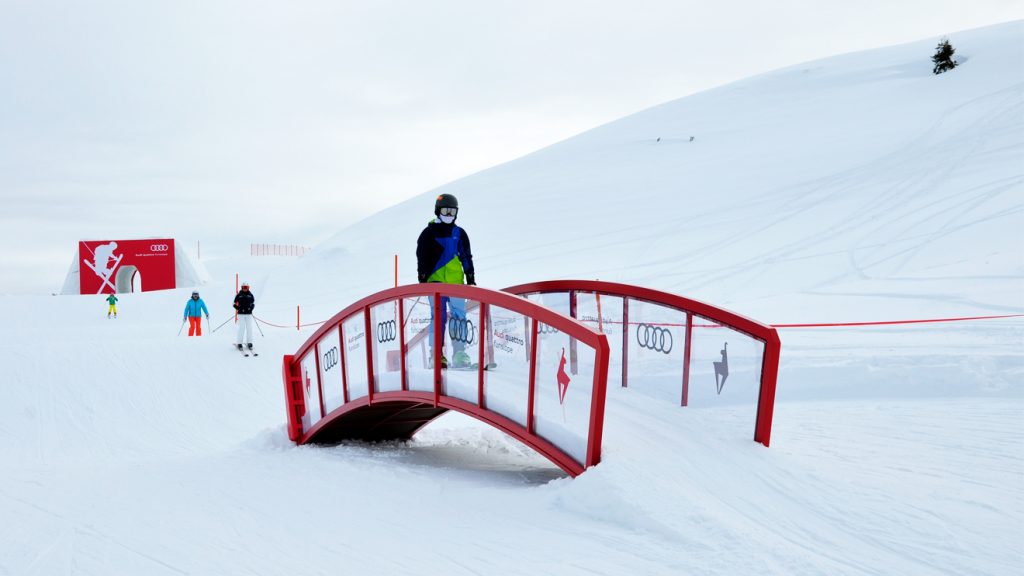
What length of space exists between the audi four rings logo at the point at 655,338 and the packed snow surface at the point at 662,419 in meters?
0.54

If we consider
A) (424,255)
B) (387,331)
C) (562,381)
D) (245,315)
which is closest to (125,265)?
(245,315)

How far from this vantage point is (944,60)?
36.6m

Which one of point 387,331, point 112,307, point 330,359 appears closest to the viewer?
point 387,331

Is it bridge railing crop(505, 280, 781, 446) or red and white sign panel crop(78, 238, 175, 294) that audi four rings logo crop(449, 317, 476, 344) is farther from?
red and white sign panel crop(78, 238, 175, 294)

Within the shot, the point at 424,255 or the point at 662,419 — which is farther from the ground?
the point at 424,255

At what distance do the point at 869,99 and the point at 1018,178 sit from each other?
15.6 meters

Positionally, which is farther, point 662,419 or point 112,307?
point 112,307

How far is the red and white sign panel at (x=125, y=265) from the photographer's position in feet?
123

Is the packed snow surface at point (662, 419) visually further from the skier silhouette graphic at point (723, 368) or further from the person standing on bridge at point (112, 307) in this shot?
the person standing on bridge at point (112, 307)

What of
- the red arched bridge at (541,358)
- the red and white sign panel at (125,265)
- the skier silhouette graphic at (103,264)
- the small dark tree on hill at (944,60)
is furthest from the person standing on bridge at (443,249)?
the small dark tree on hill at (944,60)

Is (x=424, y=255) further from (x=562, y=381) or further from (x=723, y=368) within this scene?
(x=723, y=368)

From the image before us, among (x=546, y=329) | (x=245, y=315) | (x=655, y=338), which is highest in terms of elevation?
(x=546, y=329)

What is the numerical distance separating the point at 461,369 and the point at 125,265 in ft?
115

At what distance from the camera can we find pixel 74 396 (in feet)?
48.0
